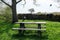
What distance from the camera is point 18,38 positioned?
26.7ft

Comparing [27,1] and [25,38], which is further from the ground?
[27,1]

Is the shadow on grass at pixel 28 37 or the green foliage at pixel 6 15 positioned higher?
the green foliage at pixel 6 15

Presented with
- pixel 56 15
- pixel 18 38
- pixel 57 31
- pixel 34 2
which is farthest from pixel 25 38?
pixel 34 2

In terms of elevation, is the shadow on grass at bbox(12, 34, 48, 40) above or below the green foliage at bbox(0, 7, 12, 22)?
below

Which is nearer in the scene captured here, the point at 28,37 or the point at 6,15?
the point at 28,37

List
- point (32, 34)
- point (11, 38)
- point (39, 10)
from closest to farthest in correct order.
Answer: point (11, 38) < point (32, 34) < point (39, 10)

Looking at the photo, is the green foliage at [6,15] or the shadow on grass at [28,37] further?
the green foliage at [6,15]

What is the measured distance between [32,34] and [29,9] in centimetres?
832

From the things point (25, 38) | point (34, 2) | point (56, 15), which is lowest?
point (25, 38)

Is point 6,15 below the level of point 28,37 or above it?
above

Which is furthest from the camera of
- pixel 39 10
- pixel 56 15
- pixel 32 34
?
pixel 39 10

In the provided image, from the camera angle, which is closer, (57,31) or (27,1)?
(57,31)

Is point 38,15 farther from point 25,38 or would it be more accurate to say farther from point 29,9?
point 25,38

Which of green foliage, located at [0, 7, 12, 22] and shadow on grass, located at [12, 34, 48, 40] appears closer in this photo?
shadow on grass, located at [12, 34, 48, 40]
